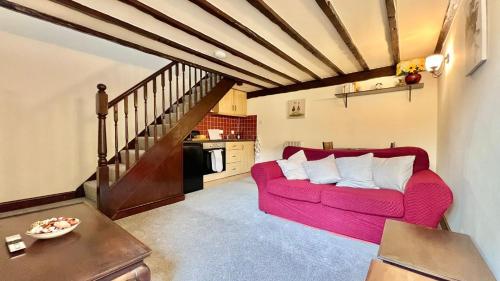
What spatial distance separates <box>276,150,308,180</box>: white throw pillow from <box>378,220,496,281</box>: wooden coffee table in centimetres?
143

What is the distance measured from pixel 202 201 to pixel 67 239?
6.91ft

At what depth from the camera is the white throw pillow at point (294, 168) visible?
278 centimetres

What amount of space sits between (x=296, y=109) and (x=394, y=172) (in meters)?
2.96

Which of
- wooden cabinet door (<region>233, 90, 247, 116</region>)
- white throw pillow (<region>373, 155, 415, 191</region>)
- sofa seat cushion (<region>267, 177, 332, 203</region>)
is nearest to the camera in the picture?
white throw pillow (<region>373, 155, 415, 191</region>)

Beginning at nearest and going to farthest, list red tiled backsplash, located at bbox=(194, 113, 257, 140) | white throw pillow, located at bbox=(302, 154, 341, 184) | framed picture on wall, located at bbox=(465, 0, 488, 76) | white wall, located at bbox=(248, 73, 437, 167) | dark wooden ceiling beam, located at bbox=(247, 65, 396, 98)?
framed picture on wall, located at bbox=(465, 0, 488, 76)
white throw pillow, located at bbox=(302, 154, 341, 184)
white wall, located at bbox=(248, 73, 437, 167)
dark wooden ceiling beam, located at bbox=(247, 65, 396, 98)
red tiled backsplash, located at bbox=(194, 113, 257, 140)

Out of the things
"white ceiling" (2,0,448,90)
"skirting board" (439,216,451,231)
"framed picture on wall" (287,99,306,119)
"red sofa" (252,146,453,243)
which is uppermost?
"white ceiling" (2,0,448,90)

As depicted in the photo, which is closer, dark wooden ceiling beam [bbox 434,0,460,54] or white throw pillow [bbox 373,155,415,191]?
dark wooden ceiling beam [bbox 434,0,460,54]

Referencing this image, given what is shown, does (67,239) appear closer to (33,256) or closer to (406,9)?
(33,256)

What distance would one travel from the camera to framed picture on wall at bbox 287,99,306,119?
485cm

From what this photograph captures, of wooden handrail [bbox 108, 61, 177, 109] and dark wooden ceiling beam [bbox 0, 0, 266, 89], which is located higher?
dark wooden ceiling beam [bbox 0, 0, 266, 89]

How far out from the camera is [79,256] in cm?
105

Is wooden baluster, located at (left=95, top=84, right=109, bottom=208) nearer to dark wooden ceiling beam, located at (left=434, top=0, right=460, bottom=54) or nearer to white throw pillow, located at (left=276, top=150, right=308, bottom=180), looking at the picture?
white throw pillow, located at (left=276, top=150, right=308, bottom=180)

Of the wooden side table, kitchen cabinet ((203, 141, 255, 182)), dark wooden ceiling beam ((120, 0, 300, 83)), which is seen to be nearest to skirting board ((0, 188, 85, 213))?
kitchen cabinet ((203, 141, 255, 182))

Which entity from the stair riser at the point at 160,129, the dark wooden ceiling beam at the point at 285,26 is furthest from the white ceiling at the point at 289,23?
the stair riser at the point at 160,129
